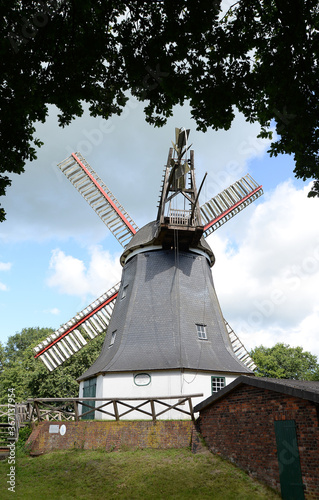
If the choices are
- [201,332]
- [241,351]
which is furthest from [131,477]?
[241,351]

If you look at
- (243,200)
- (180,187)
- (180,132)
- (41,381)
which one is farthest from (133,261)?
(41,381)

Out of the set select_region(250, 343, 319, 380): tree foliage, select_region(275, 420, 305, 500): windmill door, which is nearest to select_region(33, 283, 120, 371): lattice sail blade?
select_region(275, 420, 305, 500): windmill door

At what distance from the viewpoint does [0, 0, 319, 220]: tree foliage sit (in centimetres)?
626

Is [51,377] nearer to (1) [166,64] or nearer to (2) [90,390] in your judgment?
(2) [90,390]

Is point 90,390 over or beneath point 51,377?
beneath

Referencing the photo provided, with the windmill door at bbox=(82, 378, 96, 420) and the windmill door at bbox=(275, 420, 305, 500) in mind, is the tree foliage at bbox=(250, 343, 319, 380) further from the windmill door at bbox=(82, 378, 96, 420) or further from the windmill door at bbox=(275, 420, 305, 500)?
the windmill door at bbox=(275, 420, 305, 500)

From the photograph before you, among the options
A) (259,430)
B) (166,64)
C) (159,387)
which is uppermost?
(166,64)

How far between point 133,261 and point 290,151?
12.1 meters

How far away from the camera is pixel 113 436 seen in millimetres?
12445

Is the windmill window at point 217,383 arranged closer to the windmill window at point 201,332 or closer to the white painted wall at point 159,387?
the white painted wall at point 159,387

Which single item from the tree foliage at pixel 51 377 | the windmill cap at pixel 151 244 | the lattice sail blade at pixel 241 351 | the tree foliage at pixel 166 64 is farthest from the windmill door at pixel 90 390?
the tree foliage at pixel 51 377

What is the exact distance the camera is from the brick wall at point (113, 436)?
40.2ft

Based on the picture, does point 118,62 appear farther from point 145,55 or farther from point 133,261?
point 133,261

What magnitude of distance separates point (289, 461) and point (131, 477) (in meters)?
4.20
